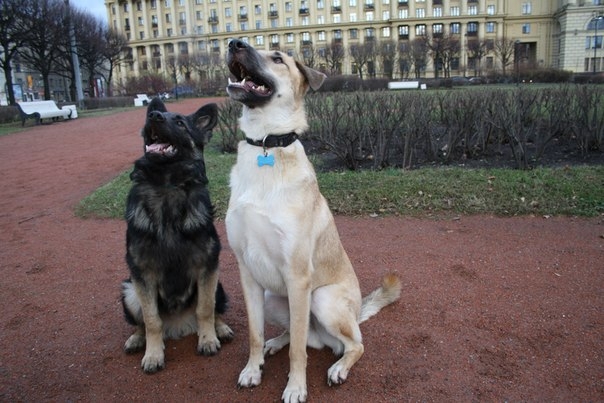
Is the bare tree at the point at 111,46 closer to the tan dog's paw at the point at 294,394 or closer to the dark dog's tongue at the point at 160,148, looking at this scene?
the dark dog's tongue at the point at 160,148

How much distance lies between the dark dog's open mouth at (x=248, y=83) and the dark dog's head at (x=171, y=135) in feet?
1.95

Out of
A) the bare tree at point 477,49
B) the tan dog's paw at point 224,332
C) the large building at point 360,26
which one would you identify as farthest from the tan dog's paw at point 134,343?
the bare tree at point 477,49

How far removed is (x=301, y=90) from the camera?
3111 mm

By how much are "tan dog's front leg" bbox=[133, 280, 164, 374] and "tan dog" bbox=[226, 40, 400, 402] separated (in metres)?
0.68

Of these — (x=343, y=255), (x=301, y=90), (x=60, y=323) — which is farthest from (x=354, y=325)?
(x=60, y=323)

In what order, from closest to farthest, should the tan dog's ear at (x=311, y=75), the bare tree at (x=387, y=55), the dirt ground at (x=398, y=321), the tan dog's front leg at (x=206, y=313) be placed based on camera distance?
the dirt ground at (x=398, y=321), the tan dog's ear at (x=311, y=75), the tan dog's front leg at (x=206, y=313), the bare tree at (x=387, y=55)

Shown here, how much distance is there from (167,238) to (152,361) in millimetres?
898

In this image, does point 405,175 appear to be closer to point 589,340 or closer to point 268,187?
point 589,340

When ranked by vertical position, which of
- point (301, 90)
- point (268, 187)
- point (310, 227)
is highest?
point (301, 90)

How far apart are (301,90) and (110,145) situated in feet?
44.1

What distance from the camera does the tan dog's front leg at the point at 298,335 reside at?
2793 mm

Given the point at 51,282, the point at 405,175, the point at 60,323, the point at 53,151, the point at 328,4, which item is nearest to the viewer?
the point at 60,323

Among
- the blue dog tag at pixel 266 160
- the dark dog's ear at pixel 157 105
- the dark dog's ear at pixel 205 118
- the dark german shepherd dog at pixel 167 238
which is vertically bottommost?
the dark german shepherd dog at pixel 167 238

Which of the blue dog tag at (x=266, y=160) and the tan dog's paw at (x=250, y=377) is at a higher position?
the blue dog tag at (x=266, y=160)
